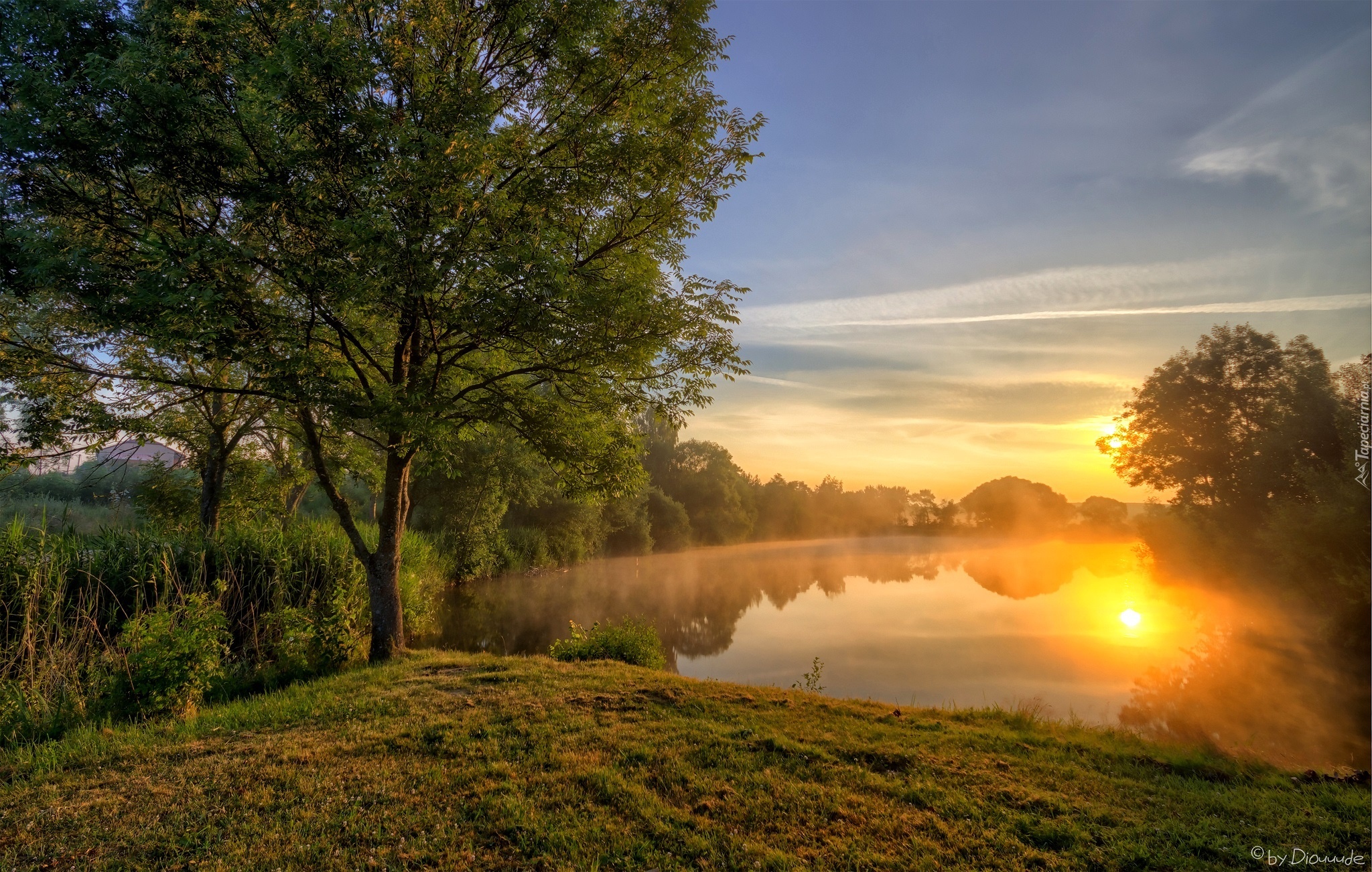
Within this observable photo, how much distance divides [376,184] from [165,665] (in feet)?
21.1

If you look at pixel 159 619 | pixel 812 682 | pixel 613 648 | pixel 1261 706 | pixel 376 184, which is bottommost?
pixel 1261 706

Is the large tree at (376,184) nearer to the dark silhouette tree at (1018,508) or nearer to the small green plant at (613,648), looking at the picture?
the small green plant at (613,648)

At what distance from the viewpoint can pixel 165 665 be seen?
651cm

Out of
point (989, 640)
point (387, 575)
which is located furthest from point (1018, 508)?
point (387, 575)

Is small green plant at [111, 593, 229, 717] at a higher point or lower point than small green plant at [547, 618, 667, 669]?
higher

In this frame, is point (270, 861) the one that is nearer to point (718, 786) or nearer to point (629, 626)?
point (718, 786)

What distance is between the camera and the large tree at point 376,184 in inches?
246

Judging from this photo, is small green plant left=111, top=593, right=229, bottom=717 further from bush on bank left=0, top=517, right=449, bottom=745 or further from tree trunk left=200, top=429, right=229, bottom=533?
tree trunk left=200, top=429, right=229, bottom=533

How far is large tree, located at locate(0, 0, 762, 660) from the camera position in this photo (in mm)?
6238

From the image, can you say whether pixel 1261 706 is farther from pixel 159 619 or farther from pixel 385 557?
pixel 159 619

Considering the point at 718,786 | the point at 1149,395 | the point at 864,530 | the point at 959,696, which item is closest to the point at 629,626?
the point at 959,696

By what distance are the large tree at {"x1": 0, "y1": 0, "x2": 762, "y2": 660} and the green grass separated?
3.90 metres

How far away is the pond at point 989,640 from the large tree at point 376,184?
28.9 ft

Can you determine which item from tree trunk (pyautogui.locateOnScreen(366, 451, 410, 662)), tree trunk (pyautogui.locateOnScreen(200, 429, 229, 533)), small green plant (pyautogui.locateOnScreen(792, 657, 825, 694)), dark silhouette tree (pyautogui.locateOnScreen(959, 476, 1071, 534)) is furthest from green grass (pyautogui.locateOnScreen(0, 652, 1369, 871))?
dark silhouette tree (pyautogui.locateOnScreen(959, 476, 1071, 534))
